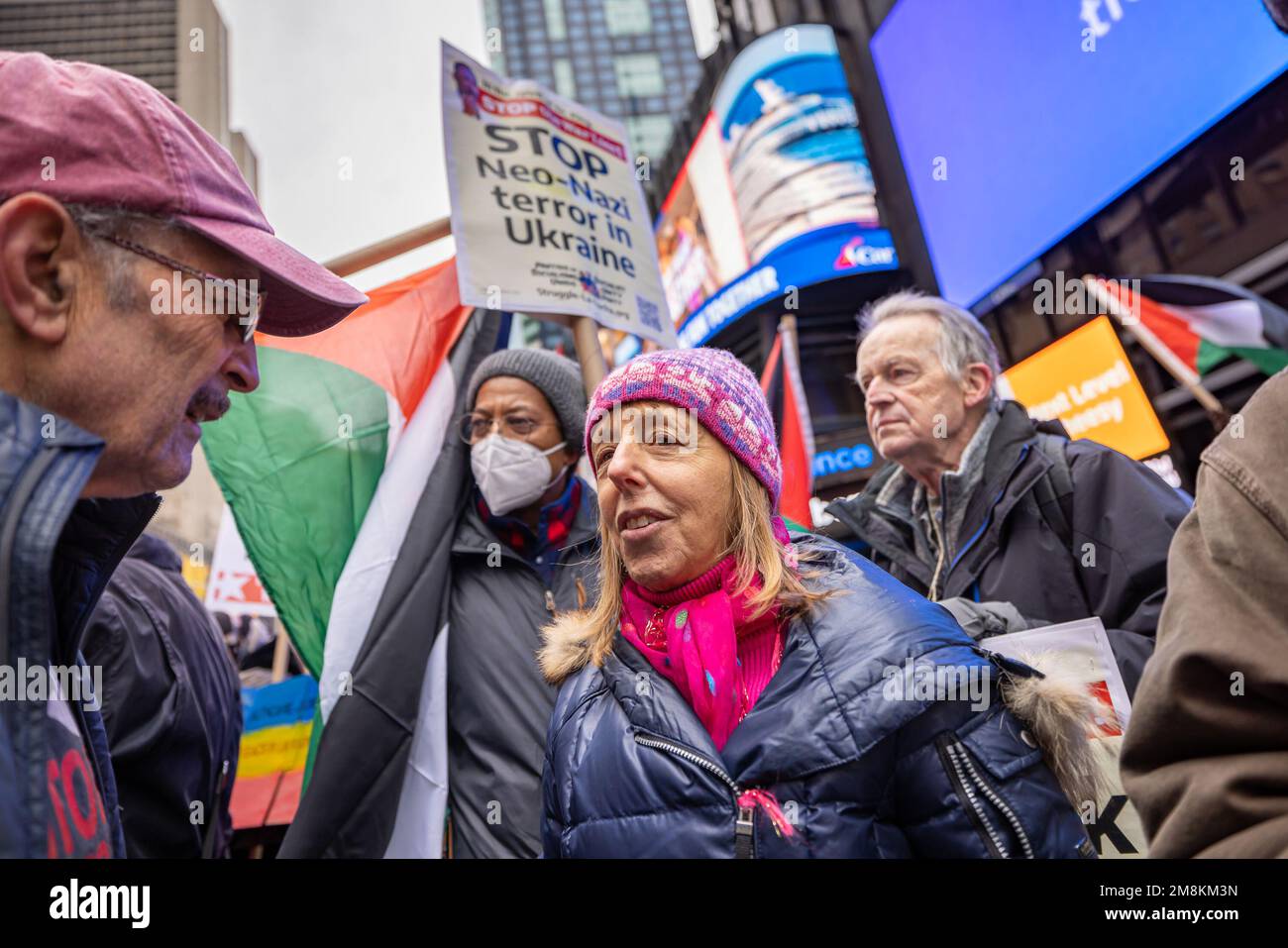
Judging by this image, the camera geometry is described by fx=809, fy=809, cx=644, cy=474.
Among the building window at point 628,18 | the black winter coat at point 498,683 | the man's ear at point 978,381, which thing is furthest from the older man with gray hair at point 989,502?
the building window at point 628,18

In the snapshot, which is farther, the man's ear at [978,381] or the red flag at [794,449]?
the red flag at [794,449]

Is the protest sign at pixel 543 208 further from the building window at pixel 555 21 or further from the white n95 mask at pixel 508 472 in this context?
the building window at pixel 555 21

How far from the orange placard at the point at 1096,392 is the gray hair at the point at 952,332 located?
5.41 m

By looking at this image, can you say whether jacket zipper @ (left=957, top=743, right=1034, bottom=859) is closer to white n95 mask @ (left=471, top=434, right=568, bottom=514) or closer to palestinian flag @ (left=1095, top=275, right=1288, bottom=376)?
white n95 mask @ (left=471, top=434, right=568, bottom=514)

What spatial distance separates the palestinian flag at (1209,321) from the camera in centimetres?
479

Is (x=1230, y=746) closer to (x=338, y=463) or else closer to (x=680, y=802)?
(x=680, y=802)

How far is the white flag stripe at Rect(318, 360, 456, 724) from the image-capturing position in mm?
2580

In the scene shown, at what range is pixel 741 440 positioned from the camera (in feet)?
6.19

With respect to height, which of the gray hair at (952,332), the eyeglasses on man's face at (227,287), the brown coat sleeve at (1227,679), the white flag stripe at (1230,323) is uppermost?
the white flag stripe at (1230,323)

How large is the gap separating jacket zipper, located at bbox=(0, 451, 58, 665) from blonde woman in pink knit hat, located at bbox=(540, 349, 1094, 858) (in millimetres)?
996

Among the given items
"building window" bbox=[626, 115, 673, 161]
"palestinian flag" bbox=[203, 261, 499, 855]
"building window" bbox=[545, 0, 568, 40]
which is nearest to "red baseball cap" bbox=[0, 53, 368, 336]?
"palestinian flag" bbox=[203, 261, 499, 855]

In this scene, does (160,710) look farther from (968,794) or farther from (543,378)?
(968,794)

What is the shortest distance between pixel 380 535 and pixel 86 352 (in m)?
1.76
